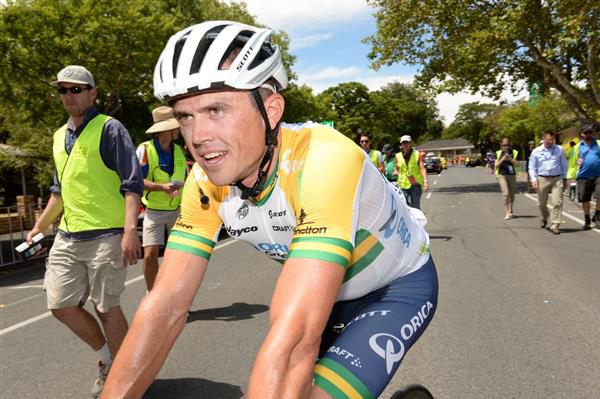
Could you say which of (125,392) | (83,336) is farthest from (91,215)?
(125,392)

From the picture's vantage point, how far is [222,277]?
8406 millimetres

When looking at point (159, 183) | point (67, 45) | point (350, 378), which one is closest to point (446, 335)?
point (159, 183)

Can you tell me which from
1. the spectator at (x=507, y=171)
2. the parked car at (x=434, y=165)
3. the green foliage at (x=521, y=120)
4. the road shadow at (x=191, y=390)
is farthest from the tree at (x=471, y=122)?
the road shadow at (x=191, y=390)

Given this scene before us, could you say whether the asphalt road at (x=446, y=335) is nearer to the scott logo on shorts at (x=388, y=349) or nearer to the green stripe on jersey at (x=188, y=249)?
the scott logo on shorts at (x=388, y=349)

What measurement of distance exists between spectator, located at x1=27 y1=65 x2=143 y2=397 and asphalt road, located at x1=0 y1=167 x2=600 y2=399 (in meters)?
0.61

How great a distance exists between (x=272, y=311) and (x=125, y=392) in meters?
0.60

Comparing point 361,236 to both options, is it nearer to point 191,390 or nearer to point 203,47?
point 203,47

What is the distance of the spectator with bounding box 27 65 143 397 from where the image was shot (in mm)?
3980

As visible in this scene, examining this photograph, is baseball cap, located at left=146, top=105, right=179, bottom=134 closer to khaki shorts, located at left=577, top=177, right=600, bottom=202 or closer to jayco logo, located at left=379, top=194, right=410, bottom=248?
jayco logo, located at left=379, top=194, right=410, bottom=248

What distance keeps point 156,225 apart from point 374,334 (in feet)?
14.1

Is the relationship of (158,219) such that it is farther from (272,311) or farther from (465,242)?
(465,242)

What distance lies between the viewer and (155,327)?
201cm

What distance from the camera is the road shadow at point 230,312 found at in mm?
6016

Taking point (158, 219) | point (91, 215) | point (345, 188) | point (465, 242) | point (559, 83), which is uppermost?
point (559, 83)
